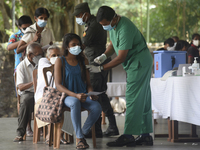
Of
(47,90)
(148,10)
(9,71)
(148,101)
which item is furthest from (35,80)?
(148,10)

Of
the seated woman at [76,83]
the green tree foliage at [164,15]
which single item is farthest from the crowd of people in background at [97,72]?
the green tree foliage at [164,15]

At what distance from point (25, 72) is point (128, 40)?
1.33 meters

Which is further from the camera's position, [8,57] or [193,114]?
[8,57]

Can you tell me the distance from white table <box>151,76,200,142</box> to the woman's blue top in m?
0.99

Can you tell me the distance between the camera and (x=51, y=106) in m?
3.30

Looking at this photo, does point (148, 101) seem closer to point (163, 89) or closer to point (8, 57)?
point (163, 89)

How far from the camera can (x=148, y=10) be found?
971 centimetres

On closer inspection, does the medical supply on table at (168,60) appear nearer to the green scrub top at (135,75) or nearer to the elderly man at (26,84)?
the green scrub top at (135,75)

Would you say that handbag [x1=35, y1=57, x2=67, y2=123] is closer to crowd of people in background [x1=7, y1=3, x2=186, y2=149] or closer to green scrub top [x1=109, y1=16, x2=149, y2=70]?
crowd of people in background [x1=7, y1=3, x2=186, y2=149]

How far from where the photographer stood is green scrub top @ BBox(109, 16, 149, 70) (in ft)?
11.5

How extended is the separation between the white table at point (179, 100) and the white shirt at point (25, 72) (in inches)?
61.5

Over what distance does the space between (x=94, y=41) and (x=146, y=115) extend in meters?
1.24

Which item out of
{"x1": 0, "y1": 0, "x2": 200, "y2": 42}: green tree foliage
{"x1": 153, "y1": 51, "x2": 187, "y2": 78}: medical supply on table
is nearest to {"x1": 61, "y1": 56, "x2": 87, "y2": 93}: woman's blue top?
{"x1": 153, "y1": 51, "x2": 187, "y2": 78}: medical supply on table

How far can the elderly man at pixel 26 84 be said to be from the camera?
393 cm
